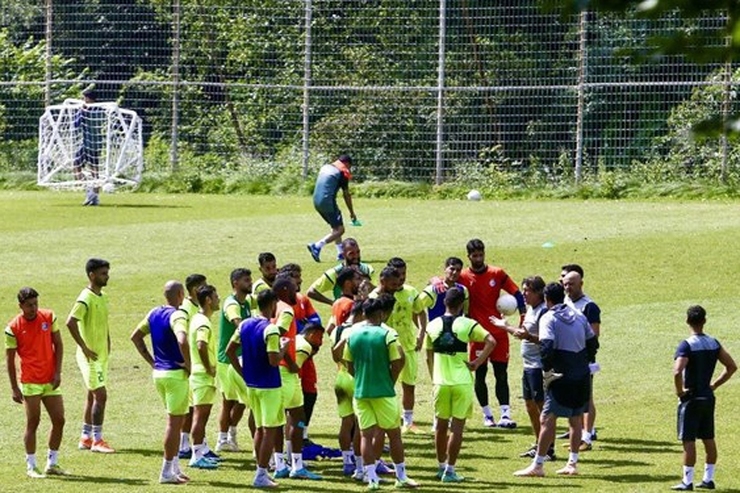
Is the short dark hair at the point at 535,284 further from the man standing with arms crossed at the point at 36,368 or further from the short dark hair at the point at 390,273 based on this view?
the man standing with arms crossed at the point at 36,368

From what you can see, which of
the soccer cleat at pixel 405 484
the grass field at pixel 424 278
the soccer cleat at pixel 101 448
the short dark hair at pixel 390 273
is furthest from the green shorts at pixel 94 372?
the soccer cleat at pixel 405 484

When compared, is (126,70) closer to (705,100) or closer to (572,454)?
(705,100)

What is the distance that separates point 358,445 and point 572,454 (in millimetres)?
1819

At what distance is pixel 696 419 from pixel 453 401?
2.00 metres

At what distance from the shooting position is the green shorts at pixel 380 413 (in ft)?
39.7

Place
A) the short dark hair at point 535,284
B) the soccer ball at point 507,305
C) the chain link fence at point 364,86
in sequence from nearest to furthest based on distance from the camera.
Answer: the short dark hair at point 535,284 < the soccer ball at point 507,305 < the chain link fence at point 364,86

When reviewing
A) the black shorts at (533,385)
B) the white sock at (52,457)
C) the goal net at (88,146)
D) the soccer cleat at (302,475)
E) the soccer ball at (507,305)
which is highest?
the goal net at (88,146)

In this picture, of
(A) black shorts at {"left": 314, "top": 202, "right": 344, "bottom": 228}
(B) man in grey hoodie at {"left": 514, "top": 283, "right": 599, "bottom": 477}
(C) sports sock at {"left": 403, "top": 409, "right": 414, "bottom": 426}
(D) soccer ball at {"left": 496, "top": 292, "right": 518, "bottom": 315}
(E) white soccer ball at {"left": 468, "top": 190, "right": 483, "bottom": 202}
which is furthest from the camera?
(E) white soccer ball at {"left": 468, "top": 190, "right": 483, "bottom": 202}

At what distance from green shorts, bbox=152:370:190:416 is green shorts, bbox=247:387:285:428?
2.30 feet

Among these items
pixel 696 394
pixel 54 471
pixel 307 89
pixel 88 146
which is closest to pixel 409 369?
pixel 696 394

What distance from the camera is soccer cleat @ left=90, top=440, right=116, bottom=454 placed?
1394 cm

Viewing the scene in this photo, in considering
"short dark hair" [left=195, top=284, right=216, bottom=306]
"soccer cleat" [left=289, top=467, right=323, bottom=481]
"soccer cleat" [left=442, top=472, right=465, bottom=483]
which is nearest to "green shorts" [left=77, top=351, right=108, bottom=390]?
"short dark hair" [left=195, top=284, right=216, bottom=306]

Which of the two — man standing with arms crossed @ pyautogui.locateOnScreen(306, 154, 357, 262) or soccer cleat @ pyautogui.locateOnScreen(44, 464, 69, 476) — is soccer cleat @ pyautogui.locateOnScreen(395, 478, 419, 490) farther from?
man standing with arms crossed @ pyautogui.locateOnScreen(306, 154, 357, 262)

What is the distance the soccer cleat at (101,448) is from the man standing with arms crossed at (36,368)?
1089mm
